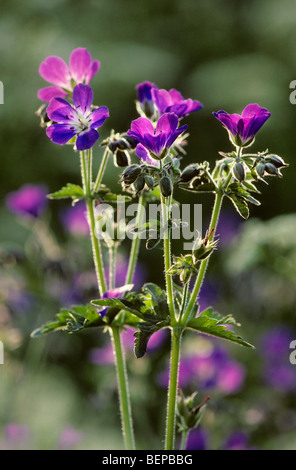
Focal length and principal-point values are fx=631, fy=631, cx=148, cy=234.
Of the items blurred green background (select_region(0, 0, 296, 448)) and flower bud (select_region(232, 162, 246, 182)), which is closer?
flower bud (select_region(232, 162, 246, 182))

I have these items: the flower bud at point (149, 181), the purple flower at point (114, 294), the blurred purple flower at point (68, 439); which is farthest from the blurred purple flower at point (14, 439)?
the flower bud at point (149, 181)

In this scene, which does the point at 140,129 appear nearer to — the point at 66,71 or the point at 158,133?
the point at 158,133

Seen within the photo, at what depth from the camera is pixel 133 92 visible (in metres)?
4.80

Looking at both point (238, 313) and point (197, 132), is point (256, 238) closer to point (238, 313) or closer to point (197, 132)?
point (238, 313)

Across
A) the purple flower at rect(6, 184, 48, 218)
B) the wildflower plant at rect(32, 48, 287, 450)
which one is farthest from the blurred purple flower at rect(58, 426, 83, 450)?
the wildflower plant at rect(32, 48, 287, 450)

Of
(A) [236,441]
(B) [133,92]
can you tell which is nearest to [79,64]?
(A) [236,441]

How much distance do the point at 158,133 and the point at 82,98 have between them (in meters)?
0.19

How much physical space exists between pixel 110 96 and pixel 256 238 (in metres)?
2.81

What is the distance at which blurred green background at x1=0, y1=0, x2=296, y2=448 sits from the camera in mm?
3195

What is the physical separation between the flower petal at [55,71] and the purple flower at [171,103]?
222mm

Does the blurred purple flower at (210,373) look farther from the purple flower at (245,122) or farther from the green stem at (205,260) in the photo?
the purple flower at (245,122)

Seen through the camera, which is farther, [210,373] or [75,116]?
[210,373]

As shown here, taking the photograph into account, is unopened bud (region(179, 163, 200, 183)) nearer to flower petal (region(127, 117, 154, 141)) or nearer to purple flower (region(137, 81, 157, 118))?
flower petal (region(127, 117, 154, 141))

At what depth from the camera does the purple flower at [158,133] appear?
1160 mm
